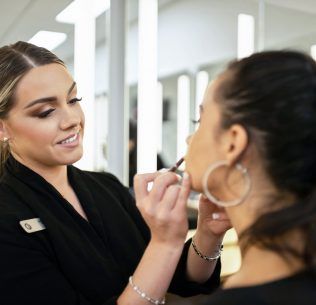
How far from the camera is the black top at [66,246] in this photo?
0.66 metres

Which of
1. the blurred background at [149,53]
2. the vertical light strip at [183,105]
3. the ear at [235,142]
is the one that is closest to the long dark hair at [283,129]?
the ear at [235,142]

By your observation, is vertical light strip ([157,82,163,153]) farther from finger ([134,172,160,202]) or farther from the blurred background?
finger ([134,172,160,202])

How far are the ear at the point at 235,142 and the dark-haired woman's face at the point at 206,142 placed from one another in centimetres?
1

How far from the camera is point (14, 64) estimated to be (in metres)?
0.79

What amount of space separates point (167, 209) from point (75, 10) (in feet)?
4.82

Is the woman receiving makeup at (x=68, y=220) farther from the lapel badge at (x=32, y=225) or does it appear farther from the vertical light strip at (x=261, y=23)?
the vertical light strip at (x=261, y=23)

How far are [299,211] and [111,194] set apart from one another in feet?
1.71

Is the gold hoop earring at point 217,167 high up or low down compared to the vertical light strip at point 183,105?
down

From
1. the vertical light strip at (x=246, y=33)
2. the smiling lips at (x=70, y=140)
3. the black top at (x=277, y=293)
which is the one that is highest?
the vertical light strip at (x=246, y=33)

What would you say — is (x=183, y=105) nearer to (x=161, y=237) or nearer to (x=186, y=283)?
(x=186, y=283)

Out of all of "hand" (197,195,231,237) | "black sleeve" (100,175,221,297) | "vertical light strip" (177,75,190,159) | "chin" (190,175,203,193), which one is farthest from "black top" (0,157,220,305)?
"vertical light strip" (177,75,190,159)

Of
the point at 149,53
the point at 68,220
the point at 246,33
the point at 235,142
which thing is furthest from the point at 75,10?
the point at 235,142

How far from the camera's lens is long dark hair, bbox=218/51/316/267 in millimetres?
482

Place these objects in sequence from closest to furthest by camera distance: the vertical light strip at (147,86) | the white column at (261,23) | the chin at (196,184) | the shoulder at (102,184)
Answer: the chin at (196,184) < the shoulder at (102,184) < the vertical light strip at (147,86) < the white column at (261,23)
